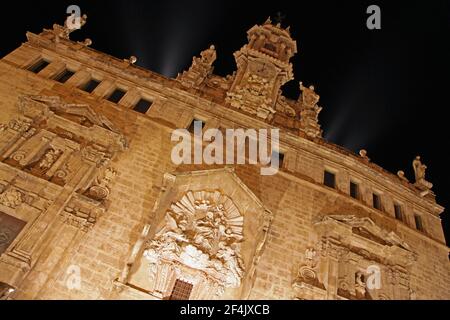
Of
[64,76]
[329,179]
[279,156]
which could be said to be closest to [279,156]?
[279,156]

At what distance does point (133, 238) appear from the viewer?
34.9ft

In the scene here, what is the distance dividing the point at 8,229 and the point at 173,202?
497cm

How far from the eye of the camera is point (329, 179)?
50.8 ft

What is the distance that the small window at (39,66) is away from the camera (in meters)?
14.7

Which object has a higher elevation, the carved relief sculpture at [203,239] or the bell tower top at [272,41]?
the bell tower top at [272,41]

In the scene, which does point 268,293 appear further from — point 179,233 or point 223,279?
point 179,233

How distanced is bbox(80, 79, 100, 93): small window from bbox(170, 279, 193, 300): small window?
9.31m

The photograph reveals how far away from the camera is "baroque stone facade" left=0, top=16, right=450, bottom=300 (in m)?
10.1

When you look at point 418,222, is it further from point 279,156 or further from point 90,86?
point 90,86

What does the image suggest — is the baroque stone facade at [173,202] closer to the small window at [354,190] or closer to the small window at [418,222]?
the small window at [418,222]

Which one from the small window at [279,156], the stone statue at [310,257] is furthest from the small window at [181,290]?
the small window at [279,156]

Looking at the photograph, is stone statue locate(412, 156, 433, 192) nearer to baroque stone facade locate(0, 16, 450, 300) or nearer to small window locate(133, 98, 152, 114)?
baroque stone facade locate(0, 16, 450, 300)

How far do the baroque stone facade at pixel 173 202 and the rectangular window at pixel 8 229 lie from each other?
0.11ft

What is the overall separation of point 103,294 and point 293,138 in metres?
10.2
